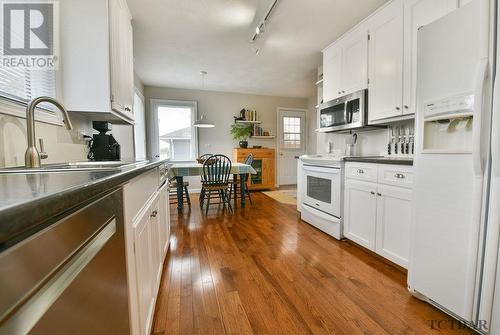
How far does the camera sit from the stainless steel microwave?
2.54 meters

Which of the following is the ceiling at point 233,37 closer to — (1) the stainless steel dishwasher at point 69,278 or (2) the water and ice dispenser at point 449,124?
(2) the water and ice dispenser at point 449,124

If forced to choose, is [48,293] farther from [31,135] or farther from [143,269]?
[31,135]

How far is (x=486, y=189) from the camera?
113 centimetres

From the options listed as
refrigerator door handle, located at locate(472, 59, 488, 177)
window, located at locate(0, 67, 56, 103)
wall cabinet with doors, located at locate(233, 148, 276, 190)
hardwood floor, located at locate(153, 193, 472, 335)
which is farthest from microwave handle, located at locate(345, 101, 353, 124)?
wall cabinet with doors, located at locate(233, 148, 276, 190)

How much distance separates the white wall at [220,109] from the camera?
5.21 m

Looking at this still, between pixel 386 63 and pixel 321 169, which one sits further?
pixel 321 169

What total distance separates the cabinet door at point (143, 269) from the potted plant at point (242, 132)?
13.8 feet

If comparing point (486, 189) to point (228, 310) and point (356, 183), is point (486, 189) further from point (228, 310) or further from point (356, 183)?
point (228, 310)

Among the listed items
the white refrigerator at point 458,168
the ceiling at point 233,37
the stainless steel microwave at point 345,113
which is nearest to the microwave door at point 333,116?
the stainless steel microwave at point 345,113

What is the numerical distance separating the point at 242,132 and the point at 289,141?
1.53 meters

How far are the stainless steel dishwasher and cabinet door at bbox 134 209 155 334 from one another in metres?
0.23

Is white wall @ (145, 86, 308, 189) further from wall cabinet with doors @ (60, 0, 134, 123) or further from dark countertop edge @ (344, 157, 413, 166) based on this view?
dark countertop edge @ (344, 157, 413, 166)

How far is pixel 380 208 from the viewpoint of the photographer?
77.5 inches

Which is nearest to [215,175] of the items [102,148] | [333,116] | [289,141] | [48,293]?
[102,148]
